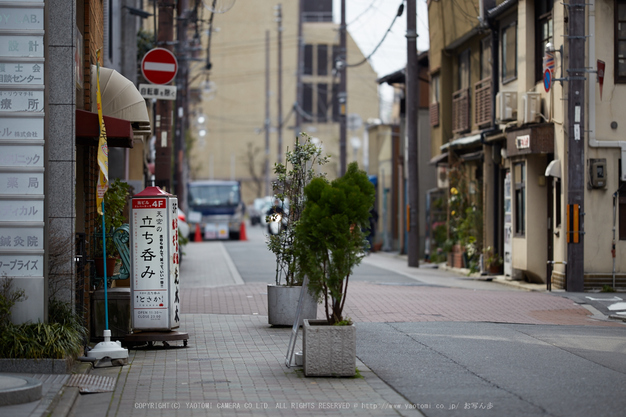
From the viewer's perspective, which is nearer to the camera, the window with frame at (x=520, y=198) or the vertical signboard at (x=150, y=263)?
the vertical signboard at (x=150, y=263)

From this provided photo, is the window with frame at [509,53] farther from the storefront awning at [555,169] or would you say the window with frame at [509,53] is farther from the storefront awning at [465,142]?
the storefront awning at [555,169]

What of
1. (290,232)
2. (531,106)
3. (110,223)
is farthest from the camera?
(531,106)

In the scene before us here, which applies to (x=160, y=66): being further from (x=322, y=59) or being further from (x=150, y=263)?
(x=322, y=59)

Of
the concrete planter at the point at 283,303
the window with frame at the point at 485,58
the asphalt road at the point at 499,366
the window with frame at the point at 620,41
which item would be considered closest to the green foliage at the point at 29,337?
the asphalt road at the point at 499,366

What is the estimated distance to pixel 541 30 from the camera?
21.0 m

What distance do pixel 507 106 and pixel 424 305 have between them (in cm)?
749

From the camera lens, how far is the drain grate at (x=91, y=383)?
8.41m

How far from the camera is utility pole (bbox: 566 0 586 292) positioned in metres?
18.6

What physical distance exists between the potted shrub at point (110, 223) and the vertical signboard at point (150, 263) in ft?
2.65

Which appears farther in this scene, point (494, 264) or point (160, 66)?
point (494, 264)

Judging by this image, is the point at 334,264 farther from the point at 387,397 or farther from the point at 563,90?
the point at 563,90

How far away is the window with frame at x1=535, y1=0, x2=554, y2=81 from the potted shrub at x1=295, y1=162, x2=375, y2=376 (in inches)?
512

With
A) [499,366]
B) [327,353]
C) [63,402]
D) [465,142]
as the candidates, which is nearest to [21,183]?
[63,402]

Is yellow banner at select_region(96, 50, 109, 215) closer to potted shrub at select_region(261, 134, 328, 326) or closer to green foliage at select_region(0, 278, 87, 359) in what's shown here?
green foliage at select_region(0, 278, 87, 359)
